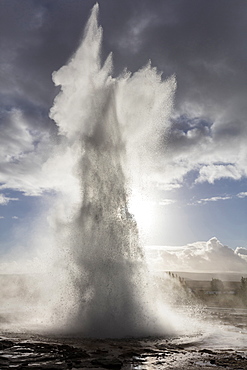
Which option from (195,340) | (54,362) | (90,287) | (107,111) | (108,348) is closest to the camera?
(54,362)

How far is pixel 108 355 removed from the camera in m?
10.8

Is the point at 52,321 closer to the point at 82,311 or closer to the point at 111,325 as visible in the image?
the point at 82,311

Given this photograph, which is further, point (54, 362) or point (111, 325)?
point (111, 325)

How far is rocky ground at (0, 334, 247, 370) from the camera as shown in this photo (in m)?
9.52

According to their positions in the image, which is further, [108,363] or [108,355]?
[108,355]

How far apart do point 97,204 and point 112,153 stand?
4432 millimetres

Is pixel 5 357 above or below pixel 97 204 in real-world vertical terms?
below

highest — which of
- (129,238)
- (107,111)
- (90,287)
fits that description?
(107,111)

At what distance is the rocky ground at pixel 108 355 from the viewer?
9.52 metres

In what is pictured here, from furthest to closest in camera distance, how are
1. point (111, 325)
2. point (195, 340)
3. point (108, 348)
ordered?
point (111, 325)
point (195, 340)
point (108, 348)

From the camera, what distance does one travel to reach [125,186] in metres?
22.0

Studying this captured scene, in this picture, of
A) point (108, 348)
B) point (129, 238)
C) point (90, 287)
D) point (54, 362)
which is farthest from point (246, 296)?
point (54, 362)

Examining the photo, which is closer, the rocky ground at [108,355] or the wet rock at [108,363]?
the wet rock at [108,363]

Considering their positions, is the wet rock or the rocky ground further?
the rocky ground
